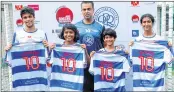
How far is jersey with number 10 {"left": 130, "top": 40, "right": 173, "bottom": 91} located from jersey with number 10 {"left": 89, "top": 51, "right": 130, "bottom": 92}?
0.18 metres

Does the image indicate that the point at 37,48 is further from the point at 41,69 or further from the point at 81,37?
the point at 81,37

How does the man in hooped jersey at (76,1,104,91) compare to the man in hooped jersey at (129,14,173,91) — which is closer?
the man in hooped jersey at (76,1,104,91)

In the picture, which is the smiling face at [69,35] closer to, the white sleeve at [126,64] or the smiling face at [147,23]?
the white sleeve at [126,64]

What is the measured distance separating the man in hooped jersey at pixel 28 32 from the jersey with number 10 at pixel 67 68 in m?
0.23

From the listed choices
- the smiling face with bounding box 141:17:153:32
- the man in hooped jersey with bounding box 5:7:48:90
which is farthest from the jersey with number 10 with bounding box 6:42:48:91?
the smiling face with bounding box 141:17:153:32

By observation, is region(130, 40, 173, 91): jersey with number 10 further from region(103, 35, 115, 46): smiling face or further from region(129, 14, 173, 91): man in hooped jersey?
region(103, 35, 115, 46): smiling face

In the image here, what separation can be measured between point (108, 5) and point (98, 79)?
1454 millimetres

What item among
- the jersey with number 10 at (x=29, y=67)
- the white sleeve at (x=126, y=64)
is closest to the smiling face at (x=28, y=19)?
the jersey with number 10 at (x=29, y=67)

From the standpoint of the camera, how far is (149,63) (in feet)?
13.1

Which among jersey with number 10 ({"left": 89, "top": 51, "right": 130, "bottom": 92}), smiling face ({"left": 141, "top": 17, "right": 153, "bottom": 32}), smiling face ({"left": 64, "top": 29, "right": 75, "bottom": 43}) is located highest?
smiling face ({"left": 141, "top": 17, "right": 153, "bottom": 32})

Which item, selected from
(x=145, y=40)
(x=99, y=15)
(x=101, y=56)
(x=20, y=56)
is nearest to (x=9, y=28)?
(x=20, y=56)

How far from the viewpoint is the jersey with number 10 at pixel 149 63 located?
398 cm

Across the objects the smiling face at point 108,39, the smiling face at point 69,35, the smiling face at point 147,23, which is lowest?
the smiling face at point 108,39

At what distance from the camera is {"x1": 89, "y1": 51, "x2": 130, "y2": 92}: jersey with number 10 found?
3.89 m
